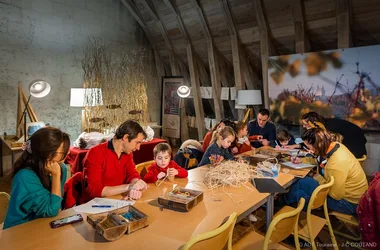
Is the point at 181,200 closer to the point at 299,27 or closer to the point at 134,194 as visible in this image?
the point at 134,194

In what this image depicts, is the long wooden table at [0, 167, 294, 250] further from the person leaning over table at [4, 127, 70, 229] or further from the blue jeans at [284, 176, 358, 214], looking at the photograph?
the blue jeans at [284, 176, 358, 214]

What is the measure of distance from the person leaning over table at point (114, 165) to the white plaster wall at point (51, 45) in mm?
3533

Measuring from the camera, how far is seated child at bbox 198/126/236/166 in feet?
8.13

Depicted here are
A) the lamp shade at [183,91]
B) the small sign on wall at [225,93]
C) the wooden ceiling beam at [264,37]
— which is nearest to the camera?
the wooden ceiling beam at [264,37]

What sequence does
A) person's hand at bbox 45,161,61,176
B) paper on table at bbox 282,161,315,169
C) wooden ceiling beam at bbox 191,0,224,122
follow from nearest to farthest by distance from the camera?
person's hand at bbox 45,161,61,176 → paper on table at bbox 282,161,315,169 → wooden ceiling beam at bbox 191,0,224,122

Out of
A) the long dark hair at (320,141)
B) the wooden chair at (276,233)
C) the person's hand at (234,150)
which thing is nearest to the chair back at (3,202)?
the wooden chair at (276,233)

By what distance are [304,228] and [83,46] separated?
5141 mm

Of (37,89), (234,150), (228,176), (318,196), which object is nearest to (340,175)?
(318,196)

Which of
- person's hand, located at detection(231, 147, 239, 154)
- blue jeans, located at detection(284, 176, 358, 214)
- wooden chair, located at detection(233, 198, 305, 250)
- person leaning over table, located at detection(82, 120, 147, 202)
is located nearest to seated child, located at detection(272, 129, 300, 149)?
person's hand, located at detection(231, 147, 239, 154)

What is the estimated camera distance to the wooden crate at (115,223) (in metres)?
1.14

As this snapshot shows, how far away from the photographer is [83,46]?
525 centimetres

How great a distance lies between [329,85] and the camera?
3.69 meters

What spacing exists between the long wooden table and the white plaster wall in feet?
13.2

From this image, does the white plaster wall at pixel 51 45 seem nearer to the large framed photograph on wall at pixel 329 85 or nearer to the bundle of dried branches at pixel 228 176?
the large framed photograph on wall at pixel 329 85
